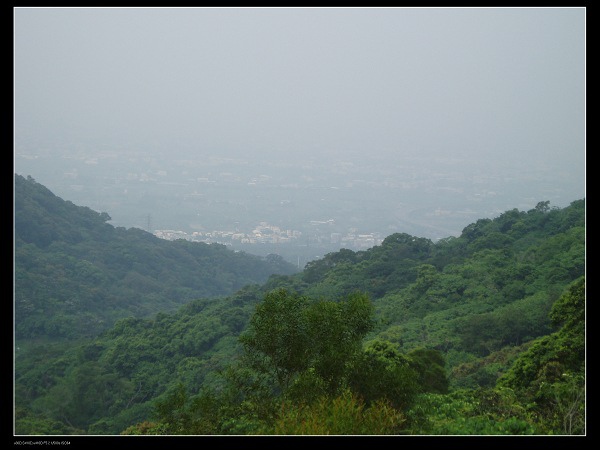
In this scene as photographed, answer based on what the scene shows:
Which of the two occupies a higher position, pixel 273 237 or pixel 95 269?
pixel 273 237

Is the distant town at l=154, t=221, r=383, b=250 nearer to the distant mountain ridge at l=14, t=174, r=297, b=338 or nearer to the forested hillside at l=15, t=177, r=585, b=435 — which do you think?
the distant mountain ridge at l=14, t=174, r=297, b=338

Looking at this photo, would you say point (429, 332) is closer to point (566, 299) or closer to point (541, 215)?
point (566, 299)

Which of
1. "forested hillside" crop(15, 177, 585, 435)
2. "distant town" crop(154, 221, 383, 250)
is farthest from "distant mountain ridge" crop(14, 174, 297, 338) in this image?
"forested hillside" crop(15, 177, 585, 435)

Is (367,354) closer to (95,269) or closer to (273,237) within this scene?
(95,269)

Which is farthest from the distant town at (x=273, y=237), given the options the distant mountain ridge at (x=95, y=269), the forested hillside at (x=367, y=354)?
the forested hillside at (x=367, y=354)

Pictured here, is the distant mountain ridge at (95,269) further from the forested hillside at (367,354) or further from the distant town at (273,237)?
the forested hillside at (367,354)

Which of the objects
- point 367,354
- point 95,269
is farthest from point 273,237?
point 367,354
